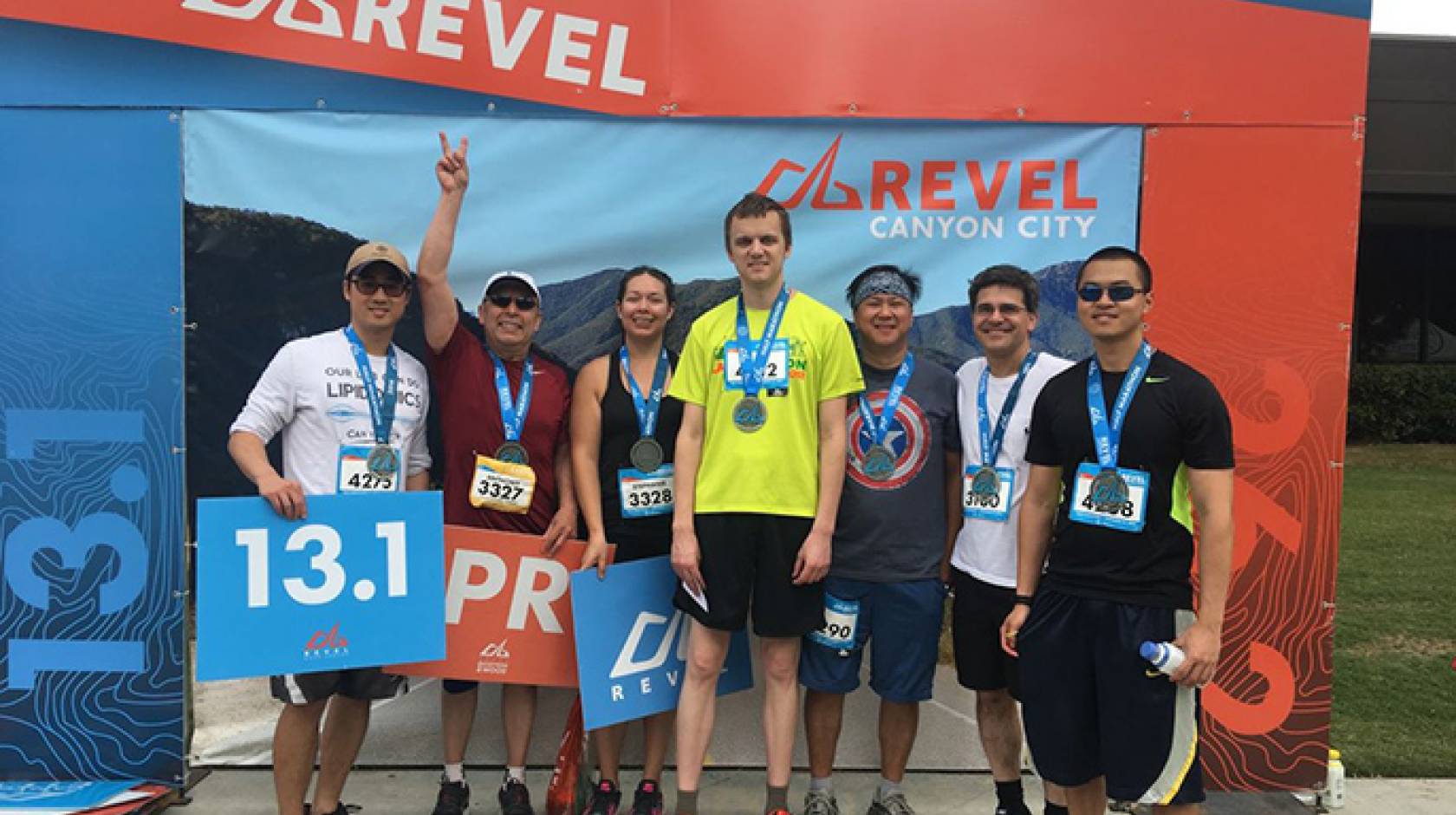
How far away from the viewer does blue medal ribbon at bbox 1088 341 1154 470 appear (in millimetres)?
2342

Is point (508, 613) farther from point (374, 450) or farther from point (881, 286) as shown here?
point (881, 286)

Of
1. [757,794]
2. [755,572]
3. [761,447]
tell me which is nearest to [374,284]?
[761,447]

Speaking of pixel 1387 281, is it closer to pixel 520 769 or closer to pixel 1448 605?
pixel 1448 605

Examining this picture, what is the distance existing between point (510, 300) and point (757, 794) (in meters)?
2.00

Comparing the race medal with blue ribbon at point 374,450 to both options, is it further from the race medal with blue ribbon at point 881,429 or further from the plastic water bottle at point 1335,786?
the plastic water bottle at point 1335,786

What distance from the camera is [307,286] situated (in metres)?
3.52

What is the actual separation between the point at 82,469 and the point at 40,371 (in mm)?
385

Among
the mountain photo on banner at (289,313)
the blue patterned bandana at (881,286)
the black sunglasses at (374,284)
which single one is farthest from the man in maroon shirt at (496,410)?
the blue patterned bandana at (881,286)

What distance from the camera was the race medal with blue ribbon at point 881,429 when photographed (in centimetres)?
302

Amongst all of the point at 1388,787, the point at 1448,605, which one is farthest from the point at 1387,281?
the point at 1388,787

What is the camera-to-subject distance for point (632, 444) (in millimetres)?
3012

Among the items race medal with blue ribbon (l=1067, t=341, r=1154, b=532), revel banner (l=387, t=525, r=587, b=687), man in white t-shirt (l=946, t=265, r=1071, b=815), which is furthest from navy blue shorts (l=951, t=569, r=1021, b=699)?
revel banner (l=387, t=525, r=587, b=687)

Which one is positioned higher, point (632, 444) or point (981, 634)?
point (632, 444)

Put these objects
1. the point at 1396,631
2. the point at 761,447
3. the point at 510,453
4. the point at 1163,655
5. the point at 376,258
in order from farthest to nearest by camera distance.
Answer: the point at 1396,631
the point at 510,453
the point at 376,258
the point at 761,447
the point at 1163,655
